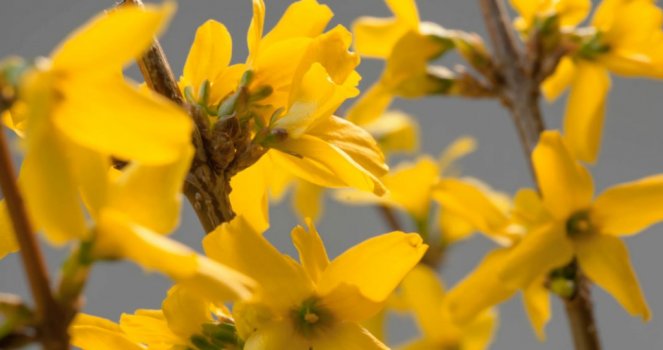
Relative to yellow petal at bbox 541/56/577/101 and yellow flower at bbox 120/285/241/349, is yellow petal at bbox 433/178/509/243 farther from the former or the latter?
yellow flower at bbox 120/285/241/349

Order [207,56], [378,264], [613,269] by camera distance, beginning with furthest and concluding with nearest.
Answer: [613,269], [207,56], [378,264]

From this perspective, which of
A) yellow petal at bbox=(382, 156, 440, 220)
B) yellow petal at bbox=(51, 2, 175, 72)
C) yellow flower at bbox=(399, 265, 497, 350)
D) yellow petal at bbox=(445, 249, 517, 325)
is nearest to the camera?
yellow petal at bbox=(51, 2, 175, 72)

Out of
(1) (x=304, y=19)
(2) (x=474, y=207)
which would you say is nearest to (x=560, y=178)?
(2) (x=474, y=207)

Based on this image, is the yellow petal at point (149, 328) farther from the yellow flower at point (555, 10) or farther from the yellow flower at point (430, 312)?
the yellow flower at point (430, 312)

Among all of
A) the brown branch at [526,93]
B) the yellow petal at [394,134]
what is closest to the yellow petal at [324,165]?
the brown branch at [526,93]

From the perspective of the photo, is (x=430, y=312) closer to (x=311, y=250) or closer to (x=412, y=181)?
(x=412, y=181)

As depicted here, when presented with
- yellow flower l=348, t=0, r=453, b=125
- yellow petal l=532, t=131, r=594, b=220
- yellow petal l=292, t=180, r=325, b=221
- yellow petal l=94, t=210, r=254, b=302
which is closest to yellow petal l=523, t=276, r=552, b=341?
yellow petal l=532, t=131, r=594, b=220
